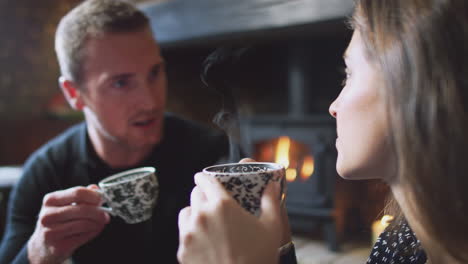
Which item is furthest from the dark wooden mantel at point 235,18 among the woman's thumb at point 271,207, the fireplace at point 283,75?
the woman's thumb at point 271,207

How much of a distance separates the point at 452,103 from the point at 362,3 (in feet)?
0.64

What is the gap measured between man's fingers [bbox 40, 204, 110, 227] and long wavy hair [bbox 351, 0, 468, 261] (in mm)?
615

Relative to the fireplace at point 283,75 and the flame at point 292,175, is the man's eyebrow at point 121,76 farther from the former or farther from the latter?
the flame at point 292,175

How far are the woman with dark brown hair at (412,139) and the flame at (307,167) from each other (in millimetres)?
1563

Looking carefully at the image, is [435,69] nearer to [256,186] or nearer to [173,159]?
[256,186]

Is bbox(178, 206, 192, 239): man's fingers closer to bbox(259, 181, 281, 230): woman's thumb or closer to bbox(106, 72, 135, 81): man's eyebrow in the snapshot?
bbox(259, 181, 281, 230): woman's thumb

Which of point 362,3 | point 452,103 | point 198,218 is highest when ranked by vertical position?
point 362,3

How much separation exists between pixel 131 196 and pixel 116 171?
0.46 meters

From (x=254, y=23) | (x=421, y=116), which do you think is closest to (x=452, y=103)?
(x=421, y=116)

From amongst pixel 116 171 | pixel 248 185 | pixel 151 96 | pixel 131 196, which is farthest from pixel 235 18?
pixel 248 185

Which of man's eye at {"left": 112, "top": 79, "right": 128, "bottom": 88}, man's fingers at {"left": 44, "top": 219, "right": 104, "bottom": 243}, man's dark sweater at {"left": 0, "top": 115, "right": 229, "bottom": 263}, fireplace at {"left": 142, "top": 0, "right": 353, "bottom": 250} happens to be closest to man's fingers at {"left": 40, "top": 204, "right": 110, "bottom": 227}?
man's fingers at {"left": 44, "top": 219, "right": 104, "bottom": 243}

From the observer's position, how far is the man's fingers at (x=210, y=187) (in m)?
0.47

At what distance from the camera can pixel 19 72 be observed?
2.72m

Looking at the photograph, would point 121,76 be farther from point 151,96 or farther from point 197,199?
point 197,199
